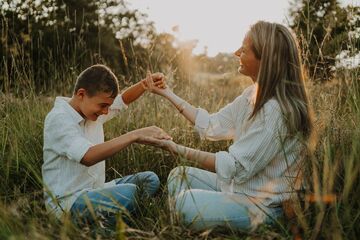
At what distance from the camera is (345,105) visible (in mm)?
3127

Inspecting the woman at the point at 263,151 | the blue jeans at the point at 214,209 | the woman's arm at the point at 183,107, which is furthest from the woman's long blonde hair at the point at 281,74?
the woman's arm at the point at 183,107

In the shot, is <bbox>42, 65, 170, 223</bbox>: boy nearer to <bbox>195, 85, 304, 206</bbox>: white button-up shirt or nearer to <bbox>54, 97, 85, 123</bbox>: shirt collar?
<bbox>54, 97, 85, 123</bbox>: shirt collar

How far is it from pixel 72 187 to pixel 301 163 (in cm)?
134

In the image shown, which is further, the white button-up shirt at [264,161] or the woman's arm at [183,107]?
the woman's arm at [183,107]

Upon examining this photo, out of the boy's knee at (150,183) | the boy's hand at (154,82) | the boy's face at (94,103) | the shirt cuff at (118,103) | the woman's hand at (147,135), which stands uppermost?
the boy's hand at (154,82)

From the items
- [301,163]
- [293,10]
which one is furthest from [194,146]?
[293,10]

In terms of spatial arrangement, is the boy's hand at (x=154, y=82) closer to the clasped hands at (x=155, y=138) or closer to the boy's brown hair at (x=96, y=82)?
the boy's brown hair at (x=96, y=82)

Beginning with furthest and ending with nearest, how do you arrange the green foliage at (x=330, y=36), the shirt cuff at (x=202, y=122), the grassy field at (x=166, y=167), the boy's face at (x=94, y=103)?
the shirt cuff at (x=202, y=122) → the green foliage at (x=330, y=36) → the boy's face at (x=94, y=103) → the grassy field at (x=166, y=167)

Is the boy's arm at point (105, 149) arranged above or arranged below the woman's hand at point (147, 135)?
below

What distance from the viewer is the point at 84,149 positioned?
263cm

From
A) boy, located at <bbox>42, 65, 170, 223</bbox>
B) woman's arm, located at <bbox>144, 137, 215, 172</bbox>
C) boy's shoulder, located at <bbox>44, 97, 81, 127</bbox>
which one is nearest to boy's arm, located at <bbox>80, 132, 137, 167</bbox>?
boy, located at <bbox>42, 65, 170, 223</bbox>

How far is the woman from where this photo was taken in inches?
97.6

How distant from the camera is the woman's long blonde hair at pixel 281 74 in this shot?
2.56 meters

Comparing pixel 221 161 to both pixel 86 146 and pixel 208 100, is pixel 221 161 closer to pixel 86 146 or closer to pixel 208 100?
pixel 86 146
